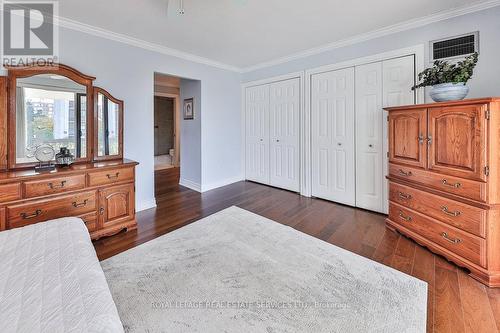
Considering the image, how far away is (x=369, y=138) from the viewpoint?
11.1ft

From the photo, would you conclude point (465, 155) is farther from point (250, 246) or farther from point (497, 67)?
point (250, 246)

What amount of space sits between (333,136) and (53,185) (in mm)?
3652

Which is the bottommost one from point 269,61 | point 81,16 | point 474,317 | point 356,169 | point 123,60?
point 474,317

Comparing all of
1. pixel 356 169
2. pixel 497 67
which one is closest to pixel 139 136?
pixel 356 169

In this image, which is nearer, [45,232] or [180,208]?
[45,232]

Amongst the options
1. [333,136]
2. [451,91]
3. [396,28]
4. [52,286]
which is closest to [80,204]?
[52,286]

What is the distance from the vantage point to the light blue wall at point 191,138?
454 centimetres

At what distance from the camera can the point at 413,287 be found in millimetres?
1770

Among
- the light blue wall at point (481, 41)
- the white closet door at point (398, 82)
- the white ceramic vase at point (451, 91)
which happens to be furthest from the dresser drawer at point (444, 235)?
the light blue wall at point (481, 41)

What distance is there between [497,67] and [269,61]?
318cm

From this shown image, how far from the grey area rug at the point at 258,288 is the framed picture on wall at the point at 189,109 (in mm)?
2858

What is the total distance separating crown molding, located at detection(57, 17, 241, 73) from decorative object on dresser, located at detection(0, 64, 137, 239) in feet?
1.91

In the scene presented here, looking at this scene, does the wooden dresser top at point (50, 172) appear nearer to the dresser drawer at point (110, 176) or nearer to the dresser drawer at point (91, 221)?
the dresser drawer at point (110, 176)

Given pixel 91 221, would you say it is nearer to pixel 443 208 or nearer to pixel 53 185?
pixel 53 185
